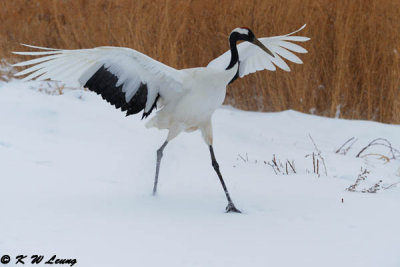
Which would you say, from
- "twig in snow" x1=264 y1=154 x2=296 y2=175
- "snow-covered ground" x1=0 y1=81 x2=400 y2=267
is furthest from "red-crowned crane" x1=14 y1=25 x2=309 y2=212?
"twig in snow" x1=264 y1=154 x2=296 y2=175

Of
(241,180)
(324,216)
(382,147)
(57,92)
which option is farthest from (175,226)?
(57,92)

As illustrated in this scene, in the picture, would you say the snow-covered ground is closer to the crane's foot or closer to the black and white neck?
the crane's foot

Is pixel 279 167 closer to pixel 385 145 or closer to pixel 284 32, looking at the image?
pixel 385 145

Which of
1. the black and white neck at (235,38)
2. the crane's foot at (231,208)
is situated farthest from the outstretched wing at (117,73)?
the crane's foot at (231,208)

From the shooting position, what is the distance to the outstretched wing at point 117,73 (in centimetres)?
374

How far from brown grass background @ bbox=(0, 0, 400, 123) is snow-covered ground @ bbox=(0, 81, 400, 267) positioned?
1.59ft

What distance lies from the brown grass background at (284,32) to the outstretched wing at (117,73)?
3.15 metres

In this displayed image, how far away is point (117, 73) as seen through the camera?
387cm

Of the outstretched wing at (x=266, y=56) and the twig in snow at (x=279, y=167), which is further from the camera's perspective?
the twig in snow at (x=279, y=167)

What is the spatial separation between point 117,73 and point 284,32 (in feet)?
11.1

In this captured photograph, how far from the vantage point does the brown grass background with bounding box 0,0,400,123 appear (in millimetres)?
6641

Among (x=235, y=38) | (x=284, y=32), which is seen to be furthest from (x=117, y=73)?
(x=284, y=32)

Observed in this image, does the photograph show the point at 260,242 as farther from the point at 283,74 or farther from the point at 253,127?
the point at 283,74

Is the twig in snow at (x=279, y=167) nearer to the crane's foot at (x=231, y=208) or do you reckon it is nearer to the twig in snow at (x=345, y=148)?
the twig in snow at (x=345, y=148)
